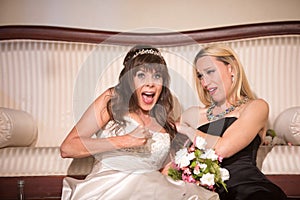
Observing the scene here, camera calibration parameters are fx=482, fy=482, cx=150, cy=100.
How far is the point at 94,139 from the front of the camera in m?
2.02

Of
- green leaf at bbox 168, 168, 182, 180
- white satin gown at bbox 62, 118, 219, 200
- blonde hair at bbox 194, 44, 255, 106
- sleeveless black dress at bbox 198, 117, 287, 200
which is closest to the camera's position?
white satin gown at bbox 62, 118, 219, 200

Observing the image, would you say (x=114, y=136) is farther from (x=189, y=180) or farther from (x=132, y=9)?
(x=132, y=9)

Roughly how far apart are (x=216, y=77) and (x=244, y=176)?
0.49 m

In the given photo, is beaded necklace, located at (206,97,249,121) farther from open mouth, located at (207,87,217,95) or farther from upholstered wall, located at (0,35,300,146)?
upholstered wall, located at (0,35,300,146)

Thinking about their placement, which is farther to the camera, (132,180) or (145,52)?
(145,52)

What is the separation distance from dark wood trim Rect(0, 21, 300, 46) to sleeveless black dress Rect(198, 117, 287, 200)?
0.63 meters

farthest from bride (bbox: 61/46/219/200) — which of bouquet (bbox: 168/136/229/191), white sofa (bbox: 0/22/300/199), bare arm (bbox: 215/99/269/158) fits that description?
white sofa (bbox: 0/22/300/199)

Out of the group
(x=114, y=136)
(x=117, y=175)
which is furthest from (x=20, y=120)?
(x=117, y=175)

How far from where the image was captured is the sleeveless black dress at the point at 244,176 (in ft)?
6.10

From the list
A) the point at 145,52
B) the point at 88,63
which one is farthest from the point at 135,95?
the point at 88,63

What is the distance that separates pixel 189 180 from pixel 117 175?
29 centimetres

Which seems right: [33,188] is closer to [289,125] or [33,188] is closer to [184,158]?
[184,158]

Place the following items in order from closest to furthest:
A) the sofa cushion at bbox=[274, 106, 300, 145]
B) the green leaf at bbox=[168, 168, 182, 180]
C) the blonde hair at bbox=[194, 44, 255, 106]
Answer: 1. the green leaf at bbox=[168, 168, 182, 180]
2. the blonde hair at bbox=[194, 44, 255, 106]
3. the sofa cushion at bbox=[274, 106, 300, 145]

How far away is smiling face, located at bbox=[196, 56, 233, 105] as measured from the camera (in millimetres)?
2221
